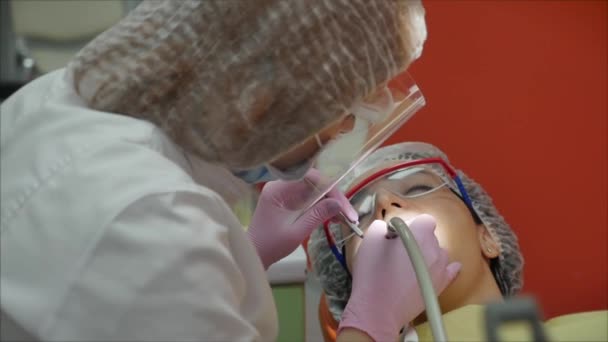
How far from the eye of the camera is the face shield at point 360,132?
956 mm

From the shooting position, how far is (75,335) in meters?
0.73

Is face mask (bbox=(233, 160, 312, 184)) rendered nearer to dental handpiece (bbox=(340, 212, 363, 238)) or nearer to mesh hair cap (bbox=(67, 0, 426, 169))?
mesh hair cap (bbox=(67, 0, 426, 169))

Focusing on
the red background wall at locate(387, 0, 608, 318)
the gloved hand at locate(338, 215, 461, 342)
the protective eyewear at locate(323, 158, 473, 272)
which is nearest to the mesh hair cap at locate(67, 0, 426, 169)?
the gloved hand at locate(338, 215, 461, 342)

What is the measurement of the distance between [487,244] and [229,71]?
0.74 metres

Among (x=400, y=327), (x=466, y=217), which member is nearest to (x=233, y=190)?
(x=400, y=327)

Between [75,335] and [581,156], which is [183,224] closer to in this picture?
[75,335]

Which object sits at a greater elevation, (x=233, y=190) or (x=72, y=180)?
A: (x=72, y=180)

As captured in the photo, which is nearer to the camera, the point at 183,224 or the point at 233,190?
the point at 183,224

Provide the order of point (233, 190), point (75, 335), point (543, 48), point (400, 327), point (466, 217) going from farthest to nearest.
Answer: point (543, 48) < point (466, 217) < point (400, 327) < point (233, 190) < point (75, 335)

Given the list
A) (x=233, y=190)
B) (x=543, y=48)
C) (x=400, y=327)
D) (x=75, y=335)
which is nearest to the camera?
(x=75, y=335)

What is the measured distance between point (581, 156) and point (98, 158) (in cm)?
121

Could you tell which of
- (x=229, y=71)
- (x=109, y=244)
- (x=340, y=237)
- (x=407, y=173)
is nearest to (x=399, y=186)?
(x=407, y=173)

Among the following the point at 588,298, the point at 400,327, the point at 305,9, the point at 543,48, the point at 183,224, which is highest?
the point at 305,9

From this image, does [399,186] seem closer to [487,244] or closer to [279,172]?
[487,244]
